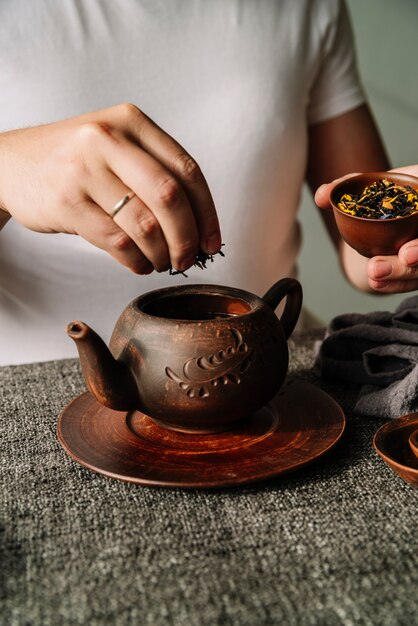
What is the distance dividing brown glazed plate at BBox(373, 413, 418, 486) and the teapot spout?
0.27m

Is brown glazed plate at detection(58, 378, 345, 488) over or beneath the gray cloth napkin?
over

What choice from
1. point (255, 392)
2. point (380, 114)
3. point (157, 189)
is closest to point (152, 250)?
point (157, 189)

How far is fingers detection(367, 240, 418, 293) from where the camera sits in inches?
34.1

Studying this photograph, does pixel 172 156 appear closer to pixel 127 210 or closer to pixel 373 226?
pixel 127 210

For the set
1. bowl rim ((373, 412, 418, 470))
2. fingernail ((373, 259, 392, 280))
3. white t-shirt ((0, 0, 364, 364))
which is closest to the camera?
bowl rim ((373, 412, 418, 470))

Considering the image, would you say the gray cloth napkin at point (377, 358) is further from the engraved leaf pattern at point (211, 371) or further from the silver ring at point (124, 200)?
the silver ring at point (124, 200)

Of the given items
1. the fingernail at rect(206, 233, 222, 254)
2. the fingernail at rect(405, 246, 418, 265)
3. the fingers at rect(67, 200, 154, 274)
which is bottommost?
the fingernail at rect(405, 246, 418, 265)

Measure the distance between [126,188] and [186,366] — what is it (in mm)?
208

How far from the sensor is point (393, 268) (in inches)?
35.7

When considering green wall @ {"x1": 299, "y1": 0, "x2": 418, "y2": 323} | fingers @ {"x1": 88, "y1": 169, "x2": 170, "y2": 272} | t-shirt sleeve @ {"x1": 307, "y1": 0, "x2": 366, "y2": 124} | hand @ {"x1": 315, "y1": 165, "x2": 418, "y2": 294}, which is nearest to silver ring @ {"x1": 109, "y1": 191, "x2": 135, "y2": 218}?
fingers @ {"x1": 88, "y1": 169, "x2": 170, "y2": 272}

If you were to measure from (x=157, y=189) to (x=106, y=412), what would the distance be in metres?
0.29

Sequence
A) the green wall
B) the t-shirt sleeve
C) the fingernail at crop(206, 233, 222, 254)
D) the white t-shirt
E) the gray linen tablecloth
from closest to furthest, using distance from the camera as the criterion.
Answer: the gray linen tablecloth → the fingernail at crop(206, 233, 222, 254) → the white t-shirt → the t-shirt sleeve → the green wall

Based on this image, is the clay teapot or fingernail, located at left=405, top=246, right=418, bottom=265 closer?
the clay teapot

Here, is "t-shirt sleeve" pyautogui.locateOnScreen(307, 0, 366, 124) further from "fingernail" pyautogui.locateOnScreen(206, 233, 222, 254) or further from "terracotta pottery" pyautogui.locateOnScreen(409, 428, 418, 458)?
"terracotta pottery" pyautogui.locateOnScreen(409, 428, 418, 458)
